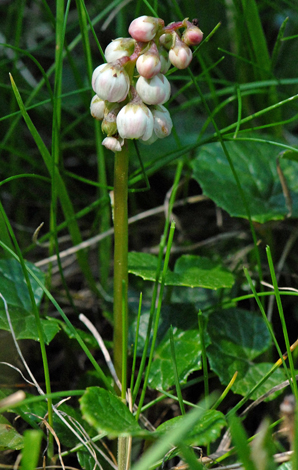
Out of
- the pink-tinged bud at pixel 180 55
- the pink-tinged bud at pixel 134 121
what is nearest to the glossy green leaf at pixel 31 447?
the pink-tinged bud at pixel 134 121

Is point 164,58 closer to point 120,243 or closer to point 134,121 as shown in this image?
point 134,121

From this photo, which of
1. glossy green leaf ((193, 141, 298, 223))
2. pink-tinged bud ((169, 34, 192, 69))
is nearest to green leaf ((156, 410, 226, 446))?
pink-tinged bud ((169, 34, 192, 69))

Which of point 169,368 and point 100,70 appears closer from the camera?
point 100,70

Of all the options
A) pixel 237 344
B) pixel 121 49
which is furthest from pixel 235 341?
pixel 121 49

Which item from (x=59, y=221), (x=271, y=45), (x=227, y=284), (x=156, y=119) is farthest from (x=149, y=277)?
(x=271, y=45)

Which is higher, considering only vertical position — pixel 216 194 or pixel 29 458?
pixel 29 458

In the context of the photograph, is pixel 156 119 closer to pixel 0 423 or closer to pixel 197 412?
pixel 197 412
